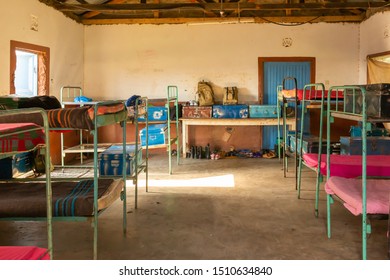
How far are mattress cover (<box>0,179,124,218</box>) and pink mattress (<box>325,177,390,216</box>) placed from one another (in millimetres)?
1798

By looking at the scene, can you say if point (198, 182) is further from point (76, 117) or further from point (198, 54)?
point (198, 54)

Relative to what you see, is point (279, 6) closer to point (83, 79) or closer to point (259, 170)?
point (259, 170)

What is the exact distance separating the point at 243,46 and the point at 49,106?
5.30 m

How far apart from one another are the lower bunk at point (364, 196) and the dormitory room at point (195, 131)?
14mm

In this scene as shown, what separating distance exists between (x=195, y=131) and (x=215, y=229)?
4.96 metres

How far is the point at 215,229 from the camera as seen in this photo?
352 centimetres

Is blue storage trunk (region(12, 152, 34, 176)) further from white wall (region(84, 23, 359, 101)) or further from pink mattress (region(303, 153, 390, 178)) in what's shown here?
white wall (region(84, 23, 359, 101))

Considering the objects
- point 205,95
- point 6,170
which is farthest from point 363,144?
point 205,95

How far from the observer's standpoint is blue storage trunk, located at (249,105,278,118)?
7.62m

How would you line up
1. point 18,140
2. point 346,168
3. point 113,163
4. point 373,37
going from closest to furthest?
point 18,140
point 346,168
point 113,163
point 373,37

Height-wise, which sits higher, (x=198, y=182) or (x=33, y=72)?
(x=33, y=72)

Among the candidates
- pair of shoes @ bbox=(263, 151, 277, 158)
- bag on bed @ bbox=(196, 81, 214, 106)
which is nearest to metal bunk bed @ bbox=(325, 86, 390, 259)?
pair of shoes @ bbox=(263, 151, 277, 158)

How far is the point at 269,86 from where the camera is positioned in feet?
26.9
